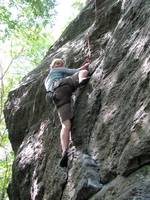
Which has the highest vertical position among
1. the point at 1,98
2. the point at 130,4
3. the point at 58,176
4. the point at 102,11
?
the point at 1,98

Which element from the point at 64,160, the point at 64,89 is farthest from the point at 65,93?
the point at 64,160

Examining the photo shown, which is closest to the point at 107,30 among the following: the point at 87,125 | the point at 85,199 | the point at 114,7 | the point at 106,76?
the point at 114,7

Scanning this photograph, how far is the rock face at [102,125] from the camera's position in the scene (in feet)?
21.3

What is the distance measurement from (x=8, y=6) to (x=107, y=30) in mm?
17078

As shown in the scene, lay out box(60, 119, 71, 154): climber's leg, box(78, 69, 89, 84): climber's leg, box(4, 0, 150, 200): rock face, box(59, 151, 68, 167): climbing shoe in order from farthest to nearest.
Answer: box(78, 69, 89, 84): climber's leg < box(60, 119, 71, 154): climber's leg < box(59, 151, 68, 167): climbing shoe < box(4, 0, 150, 200): rock face

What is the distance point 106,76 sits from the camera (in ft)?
28.0

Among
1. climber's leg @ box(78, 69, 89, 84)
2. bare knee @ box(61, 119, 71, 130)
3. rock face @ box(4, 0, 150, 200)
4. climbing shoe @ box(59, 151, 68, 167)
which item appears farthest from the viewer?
climber's leg @ box(78, 69, 89, 84)

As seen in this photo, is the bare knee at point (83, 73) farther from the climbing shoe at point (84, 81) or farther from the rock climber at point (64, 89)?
the climbing shoe at point (84, 81)

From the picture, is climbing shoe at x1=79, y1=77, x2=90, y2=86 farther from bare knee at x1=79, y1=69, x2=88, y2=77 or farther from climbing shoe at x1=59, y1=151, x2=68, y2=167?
climbing shoe at x1=59, y1=151, x2=68, y2=167

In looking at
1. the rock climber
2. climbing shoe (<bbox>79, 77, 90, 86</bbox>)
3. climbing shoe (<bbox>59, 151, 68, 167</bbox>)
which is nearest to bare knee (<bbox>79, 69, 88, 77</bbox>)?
the rock climber

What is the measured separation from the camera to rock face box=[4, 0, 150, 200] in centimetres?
650

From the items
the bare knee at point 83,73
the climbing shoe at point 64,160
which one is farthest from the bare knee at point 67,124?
the bare knee at point 83,73

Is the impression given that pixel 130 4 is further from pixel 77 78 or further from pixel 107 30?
pixel 77 78

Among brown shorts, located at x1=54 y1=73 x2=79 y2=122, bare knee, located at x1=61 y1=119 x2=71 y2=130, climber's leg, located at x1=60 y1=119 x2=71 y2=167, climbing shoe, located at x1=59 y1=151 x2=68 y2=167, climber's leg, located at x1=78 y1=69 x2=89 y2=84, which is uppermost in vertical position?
climber's leg, located at x1=78 y1=69 x2=89 y2=84
